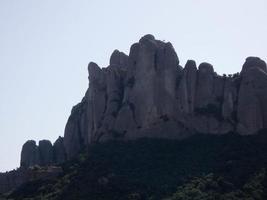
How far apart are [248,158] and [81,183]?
1728cm

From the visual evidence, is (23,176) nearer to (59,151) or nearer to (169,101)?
(59,151)

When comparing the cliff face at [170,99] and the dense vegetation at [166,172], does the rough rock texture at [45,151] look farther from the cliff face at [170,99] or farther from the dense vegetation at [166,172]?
the dense vegetation at [166,172]

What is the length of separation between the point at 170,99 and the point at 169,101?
0.26m

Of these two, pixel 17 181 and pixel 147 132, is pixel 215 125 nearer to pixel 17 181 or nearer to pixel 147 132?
pixel 147 132

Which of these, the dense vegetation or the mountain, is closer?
the dense vegetation

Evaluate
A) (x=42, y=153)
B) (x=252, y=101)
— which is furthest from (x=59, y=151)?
(x=252, y=101)

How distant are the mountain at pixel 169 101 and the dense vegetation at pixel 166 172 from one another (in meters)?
0.99

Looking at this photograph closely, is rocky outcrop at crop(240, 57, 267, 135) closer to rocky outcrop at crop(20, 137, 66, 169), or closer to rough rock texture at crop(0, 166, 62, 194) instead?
rough rock texture at crop(0, 166, 62, 194)

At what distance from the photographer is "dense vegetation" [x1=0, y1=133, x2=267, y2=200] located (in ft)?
296

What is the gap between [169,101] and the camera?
104375 millimetres

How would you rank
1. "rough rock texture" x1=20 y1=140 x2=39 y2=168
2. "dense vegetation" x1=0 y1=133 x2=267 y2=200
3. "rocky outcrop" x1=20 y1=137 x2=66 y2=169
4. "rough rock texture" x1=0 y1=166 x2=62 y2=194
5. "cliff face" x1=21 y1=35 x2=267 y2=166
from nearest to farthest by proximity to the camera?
"dense vegetation" x1=0 y1=133 x2=267 y2=200 → "cliff face" x1=21 y1=35 x2=267 y2=166 → "rough rock texture" x1=0 y1=166 x2=62 y2=194 → "rocky outcrop" x1=20 y1=137 x2=66 y2=169 → "rough rock texture" x1=20 y1=140 x2=39 y2=168

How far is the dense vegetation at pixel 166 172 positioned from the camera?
296 ft

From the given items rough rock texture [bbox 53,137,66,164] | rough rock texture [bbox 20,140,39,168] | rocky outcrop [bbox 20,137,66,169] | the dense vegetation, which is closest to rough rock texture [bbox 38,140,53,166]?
rocky outcrop [bbox 20,137,66,169]

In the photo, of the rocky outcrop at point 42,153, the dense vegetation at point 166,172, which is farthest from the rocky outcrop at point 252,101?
the rocky outcrop at point 42,153
